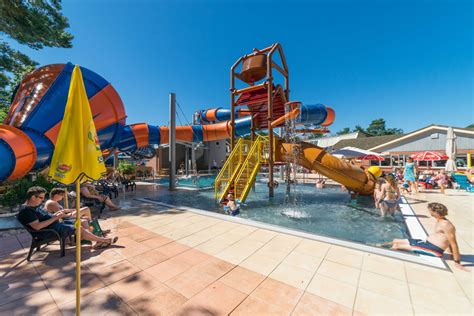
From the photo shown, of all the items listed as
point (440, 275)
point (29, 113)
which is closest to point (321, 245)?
point (440, 275)

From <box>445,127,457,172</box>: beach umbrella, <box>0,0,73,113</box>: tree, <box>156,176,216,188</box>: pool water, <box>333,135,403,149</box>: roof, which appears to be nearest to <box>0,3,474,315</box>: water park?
<box>0,0,73,113</box>: tree

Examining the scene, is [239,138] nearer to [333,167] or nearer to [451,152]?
[333,167]

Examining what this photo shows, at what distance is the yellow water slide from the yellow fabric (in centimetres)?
749

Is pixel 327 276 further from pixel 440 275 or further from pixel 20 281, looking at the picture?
pixel 20 281

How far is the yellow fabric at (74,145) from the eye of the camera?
193cm

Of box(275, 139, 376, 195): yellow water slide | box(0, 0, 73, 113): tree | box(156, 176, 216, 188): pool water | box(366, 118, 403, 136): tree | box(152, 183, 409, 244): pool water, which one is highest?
box(366, 118, 403, 136): tree

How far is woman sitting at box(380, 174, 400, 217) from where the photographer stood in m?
6.14

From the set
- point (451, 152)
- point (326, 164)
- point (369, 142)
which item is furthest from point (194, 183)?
point (369, 142)

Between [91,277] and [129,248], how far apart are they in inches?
38.3

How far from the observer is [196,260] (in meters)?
Result: 3.29

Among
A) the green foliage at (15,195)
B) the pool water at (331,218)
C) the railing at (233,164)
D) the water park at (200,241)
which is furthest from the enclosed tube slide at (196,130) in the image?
the green foliage at (15,195)

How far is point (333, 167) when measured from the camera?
25.7 ft

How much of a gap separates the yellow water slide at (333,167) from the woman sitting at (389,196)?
163 cm

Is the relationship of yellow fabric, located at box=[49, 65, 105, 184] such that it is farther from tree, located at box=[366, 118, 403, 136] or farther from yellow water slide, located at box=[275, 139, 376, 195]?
tree, located at box=[366, 118, 403, 136]
